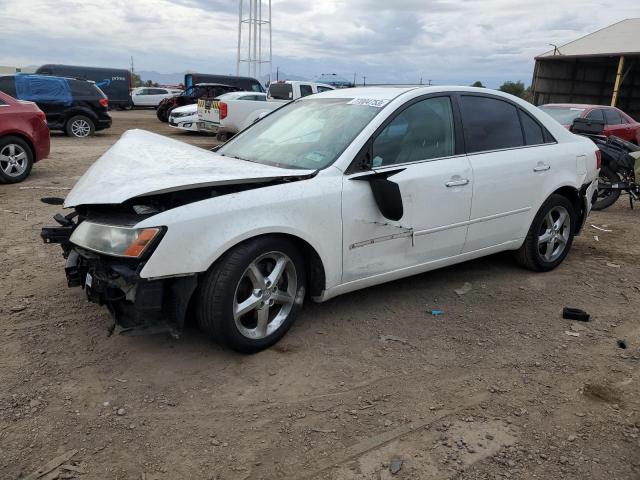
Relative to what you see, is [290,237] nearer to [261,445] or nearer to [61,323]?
[261,445]

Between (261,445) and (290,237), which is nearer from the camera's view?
(261,445)

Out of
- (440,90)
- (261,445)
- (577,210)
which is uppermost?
(440,90)

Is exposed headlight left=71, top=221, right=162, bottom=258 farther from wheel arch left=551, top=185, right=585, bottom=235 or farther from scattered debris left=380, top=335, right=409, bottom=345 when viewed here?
wheel arch left=551, top=185, right=585, bottom=235

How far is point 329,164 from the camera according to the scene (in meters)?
3.69

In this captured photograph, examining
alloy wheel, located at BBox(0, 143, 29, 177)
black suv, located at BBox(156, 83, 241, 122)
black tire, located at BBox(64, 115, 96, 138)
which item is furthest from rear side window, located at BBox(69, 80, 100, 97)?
alloy wheel, located at BBox(0, 143, 29, 177)

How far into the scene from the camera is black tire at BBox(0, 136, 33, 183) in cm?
837

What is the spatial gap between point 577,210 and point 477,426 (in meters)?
3.21

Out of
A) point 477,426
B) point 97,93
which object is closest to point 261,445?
point 477,426

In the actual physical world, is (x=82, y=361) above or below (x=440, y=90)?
below

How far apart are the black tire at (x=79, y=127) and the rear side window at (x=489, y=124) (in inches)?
533

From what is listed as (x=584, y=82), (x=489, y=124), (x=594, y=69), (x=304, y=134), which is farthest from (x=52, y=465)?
(x=594, y=69)

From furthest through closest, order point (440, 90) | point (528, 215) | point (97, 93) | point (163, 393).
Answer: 1. point (97, 93)
2. point (528, 215)
3. point (440, 90)
4. point (163, 393)

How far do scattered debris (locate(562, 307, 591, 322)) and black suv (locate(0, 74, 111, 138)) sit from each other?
14.2 metres

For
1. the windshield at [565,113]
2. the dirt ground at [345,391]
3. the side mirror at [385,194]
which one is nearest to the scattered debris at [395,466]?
the dirt ground at [345,391]
